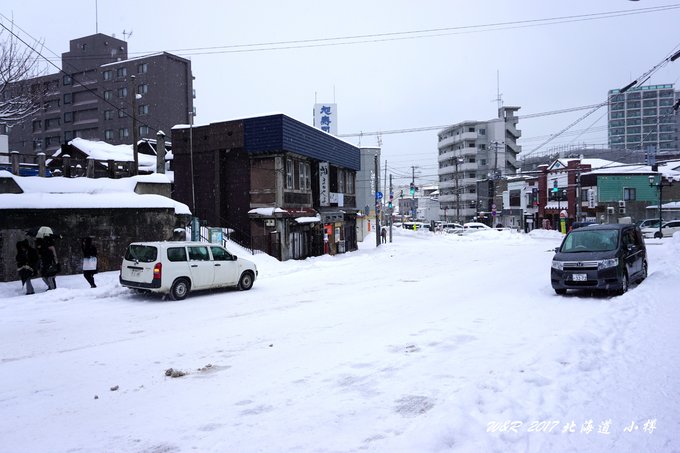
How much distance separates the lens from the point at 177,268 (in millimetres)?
13461

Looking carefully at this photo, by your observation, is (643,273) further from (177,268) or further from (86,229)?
(86,229)

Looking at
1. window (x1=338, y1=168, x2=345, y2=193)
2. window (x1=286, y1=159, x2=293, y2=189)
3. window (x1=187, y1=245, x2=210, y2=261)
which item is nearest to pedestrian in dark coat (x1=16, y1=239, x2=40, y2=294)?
window (x1=187, y1=245, x2=210, y2=261)

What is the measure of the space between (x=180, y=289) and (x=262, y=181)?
12.5m

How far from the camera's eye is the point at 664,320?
8.41m

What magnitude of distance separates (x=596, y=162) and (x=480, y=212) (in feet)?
81.0

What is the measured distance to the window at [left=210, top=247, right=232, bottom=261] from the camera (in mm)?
14586

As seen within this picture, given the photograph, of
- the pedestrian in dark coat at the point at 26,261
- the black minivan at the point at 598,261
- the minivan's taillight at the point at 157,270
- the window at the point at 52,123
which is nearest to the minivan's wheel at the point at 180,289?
the minivan's taillight at the point at 157,270

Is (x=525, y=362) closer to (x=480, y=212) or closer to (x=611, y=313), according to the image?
(x=611, y=313)

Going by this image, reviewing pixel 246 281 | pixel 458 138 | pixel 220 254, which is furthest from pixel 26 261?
pixel 458 138

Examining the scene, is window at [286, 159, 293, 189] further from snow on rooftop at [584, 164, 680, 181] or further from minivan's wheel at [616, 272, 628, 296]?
snow on rooftop at [584, 164, 680, 181]

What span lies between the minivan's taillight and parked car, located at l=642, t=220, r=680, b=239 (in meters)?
43.1

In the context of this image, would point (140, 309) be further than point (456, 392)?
Yes

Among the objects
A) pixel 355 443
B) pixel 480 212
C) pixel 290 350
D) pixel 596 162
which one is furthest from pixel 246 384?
pixel 480 212

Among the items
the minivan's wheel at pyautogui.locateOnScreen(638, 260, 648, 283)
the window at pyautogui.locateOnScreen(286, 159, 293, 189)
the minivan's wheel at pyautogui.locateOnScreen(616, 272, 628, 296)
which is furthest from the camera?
the window at pyautogui.locateOnScreen(286, 159, 293, 189)
